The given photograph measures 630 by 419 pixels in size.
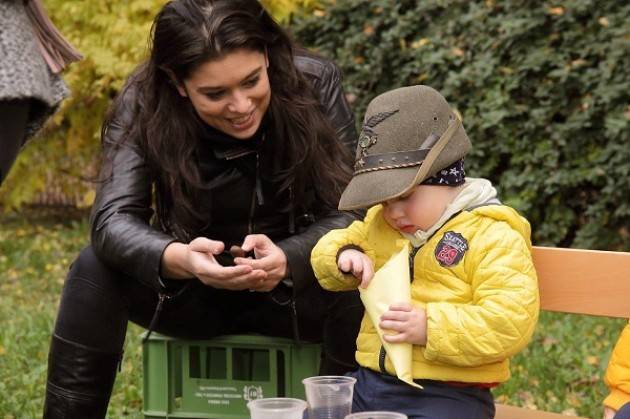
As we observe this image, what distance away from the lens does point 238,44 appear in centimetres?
323

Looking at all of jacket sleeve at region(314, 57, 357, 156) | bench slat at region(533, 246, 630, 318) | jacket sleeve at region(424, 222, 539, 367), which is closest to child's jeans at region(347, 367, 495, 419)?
jacket sleeve at region(424, 222, 539, 367)

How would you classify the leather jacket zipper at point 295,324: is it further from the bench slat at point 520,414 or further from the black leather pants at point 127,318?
the bench slat at point 520,414

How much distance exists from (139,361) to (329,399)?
8.74 ft

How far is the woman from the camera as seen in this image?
10.7 feet

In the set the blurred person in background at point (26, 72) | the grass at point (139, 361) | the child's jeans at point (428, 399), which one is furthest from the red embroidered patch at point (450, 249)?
the grass at point (139, 361)

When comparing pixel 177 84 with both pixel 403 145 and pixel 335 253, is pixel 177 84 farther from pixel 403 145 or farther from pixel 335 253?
pixel 403 145

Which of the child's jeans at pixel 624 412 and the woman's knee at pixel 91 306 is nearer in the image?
the child's jeans at pixel 624 412

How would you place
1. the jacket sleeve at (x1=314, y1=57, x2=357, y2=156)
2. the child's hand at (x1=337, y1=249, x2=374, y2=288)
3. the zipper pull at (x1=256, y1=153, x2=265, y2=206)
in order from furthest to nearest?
the jacket sleeve at (x1=314, y1=57, x2=357, y2=156)
the zipper pull at (x1=256, y1=153, x2=265, y2=206)
the child's hand at (x1=337, y1=249, x2=374, y2=288)

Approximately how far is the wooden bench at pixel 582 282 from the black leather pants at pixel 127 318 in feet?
1.72

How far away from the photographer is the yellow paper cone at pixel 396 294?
2.71 m

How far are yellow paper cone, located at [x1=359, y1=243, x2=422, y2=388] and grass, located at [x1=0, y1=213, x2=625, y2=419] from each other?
5.87 feet

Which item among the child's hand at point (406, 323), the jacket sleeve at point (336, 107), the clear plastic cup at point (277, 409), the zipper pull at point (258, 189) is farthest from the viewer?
the jacket sleeve at point (336, 107)

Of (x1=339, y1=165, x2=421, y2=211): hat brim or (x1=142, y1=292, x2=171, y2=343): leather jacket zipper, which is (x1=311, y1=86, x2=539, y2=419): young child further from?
(x1=142, y1=292, x2=171, y2=343): leather jacket zipper

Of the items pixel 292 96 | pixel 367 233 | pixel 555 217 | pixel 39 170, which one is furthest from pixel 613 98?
pixel 39 170
